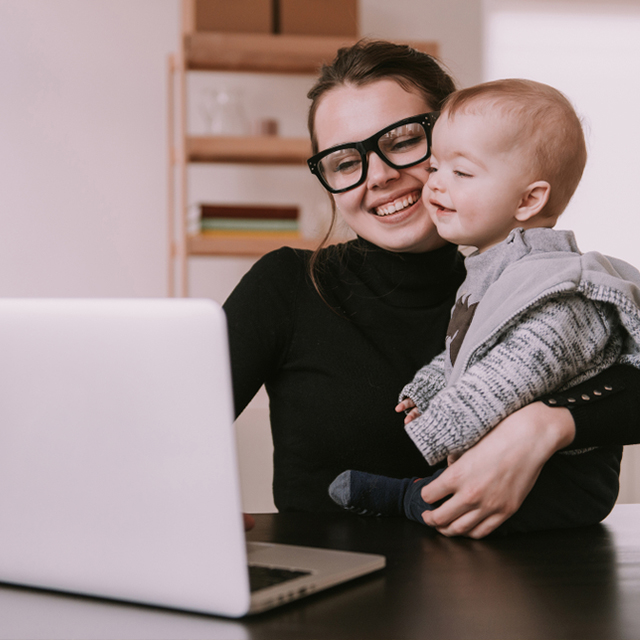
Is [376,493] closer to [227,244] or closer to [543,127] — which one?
[543,127]

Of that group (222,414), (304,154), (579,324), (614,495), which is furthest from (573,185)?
(304,154)

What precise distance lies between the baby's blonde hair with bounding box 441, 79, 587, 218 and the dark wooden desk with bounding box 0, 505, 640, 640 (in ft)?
1.72

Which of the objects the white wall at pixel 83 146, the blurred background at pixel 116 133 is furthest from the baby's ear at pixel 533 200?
the white wall at pixel 83 146

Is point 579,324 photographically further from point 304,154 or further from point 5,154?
point 5,154

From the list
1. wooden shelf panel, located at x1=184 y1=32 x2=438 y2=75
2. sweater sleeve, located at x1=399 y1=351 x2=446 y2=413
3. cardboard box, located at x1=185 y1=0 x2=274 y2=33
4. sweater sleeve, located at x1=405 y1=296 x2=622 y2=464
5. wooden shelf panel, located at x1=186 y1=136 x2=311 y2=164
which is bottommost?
sweater sleeve, located at x1=399 y1=351 x2=446 y2=413

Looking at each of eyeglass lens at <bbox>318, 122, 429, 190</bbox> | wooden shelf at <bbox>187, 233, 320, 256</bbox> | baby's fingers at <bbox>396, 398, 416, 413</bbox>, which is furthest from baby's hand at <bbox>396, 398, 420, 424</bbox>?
wooden shelf at <bbox>187, 233, 320, 256</bbox>

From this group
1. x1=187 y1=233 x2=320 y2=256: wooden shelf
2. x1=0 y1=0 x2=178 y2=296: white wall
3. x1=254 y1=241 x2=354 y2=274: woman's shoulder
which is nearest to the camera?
x1=254 y1=241 x2=354 y2=274: woman's shoulder

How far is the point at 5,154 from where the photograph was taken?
11.1 ft

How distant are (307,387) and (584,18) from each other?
3.33m

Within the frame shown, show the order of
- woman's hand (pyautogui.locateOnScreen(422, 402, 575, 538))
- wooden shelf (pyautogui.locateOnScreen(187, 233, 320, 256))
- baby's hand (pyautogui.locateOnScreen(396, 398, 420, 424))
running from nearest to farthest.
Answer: woman's hand (pyautogui.locateOnScreen(422, 402, 575, 538)) → baby's hand (pyautogui.locateOnScreen(396, 398, 420, 424)) → wooden shelf (pyautogui.locateOnScreen(187, 233, 320, 256))

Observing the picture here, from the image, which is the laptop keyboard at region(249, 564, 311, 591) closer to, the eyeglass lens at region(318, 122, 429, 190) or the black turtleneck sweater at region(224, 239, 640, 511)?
the black turtleneck sweater at region(224, 239, 640, 511)

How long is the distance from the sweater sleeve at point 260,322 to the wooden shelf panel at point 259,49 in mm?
1954

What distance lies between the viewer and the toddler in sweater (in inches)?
35.8

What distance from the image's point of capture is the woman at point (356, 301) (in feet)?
4.27
